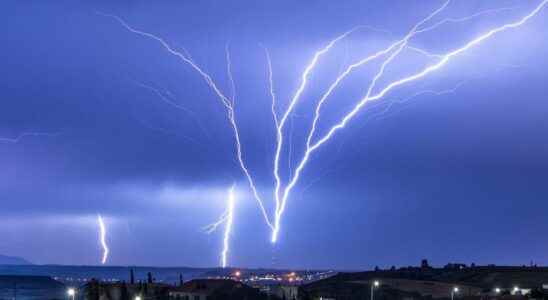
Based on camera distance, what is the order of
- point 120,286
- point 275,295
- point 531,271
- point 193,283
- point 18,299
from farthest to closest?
point 18,299
point 531,271
point 193,283
point 275,295
point 120,286

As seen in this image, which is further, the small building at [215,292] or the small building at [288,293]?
the small building at [288,293]

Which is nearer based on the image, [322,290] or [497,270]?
[322,290]

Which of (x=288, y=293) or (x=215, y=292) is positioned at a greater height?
(x=215, y=292)

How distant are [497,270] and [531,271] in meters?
6.27

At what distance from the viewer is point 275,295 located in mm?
77688

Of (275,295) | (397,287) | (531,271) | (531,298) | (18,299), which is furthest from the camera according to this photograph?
(18,299)

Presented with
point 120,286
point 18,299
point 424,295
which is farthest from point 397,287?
point 18,299

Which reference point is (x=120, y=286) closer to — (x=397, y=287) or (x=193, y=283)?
(x=193, y=283)

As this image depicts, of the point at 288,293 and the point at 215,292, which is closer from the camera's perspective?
the point at 215,292

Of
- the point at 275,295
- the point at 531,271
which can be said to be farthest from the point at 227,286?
Answer: the point at 531,271

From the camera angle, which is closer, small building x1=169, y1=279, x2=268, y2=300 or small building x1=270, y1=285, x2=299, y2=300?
small building x1=169, y1=279, x2=268, y2=300

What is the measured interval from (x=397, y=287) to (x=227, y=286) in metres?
19.0

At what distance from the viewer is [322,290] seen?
292 feet

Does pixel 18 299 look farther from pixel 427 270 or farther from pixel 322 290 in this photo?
pixel 427 270
